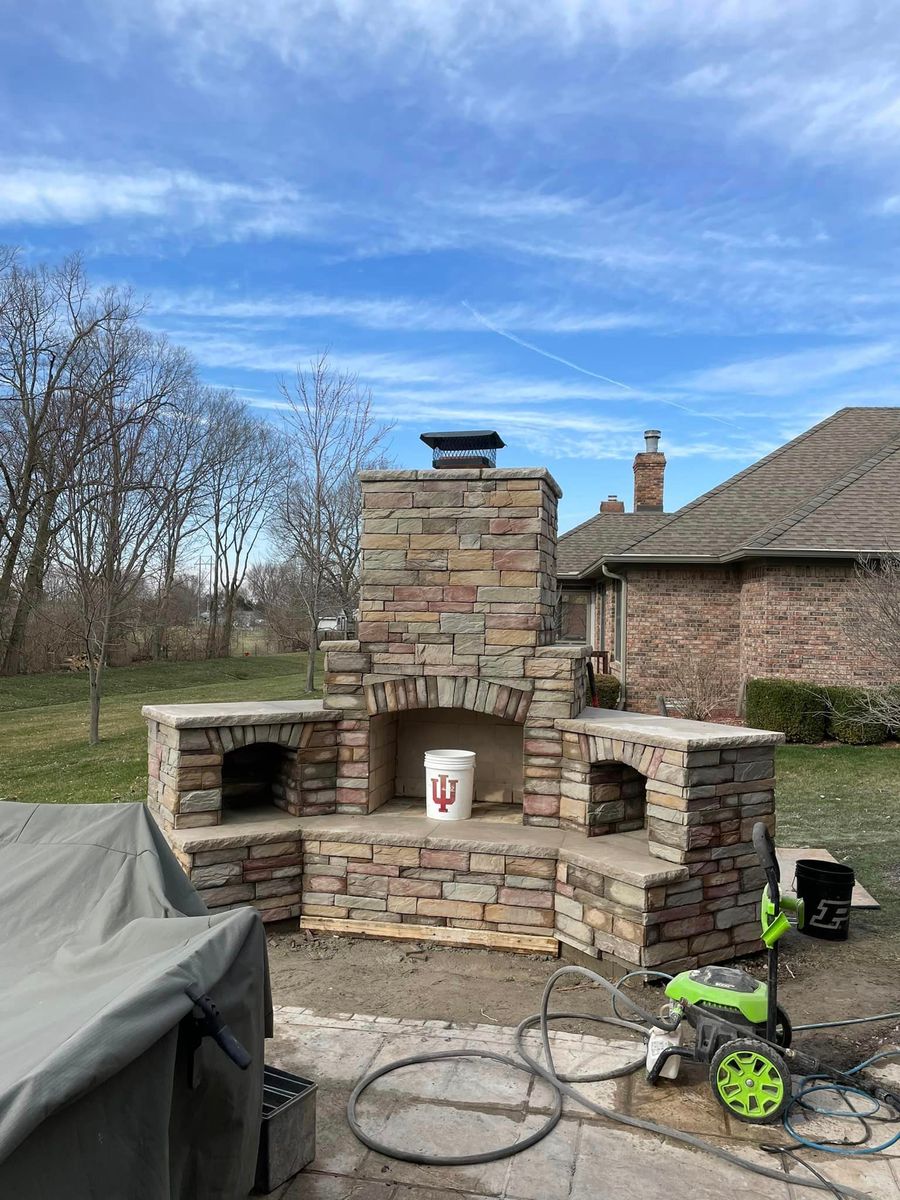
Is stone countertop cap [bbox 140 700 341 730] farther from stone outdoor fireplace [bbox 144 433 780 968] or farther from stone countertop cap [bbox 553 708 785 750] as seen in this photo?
stone countertop cap [bbox 553 708 785 750]

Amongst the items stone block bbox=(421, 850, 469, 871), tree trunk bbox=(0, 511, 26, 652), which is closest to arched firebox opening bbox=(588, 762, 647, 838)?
stone block bbox=(421, 850, 469, 871)

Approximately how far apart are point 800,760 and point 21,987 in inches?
434

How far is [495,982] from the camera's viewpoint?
4.80m

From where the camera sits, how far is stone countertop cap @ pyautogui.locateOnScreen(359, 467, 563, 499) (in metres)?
5.64

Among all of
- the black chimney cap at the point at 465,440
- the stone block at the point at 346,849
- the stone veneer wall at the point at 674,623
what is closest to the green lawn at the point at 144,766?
the stone veneer wall at the point at 674,623

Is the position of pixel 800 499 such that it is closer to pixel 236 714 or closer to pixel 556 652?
pixel 556 652

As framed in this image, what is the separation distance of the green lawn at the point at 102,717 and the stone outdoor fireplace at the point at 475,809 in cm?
425

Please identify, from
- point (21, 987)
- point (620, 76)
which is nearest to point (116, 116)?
point (620, 76)

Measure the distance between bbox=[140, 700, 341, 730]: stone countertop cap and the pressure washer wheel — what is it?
335 cm

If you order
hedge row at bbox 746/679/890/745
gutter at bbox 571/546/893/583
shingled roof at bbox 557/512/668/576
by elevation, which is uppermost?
shingled roof at bbox 557/512/668/576

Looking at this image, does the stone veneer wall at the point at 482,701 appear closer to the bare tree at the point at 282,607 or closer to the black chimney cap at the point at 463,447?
the black chimney cap at the point at 463,447

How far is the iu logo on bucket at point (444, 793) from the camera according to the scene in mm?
5750

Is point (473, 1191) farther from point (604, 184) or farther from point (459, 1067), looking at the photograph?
point (604, 184)

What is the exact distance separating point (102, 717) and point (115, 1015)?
1487cm
